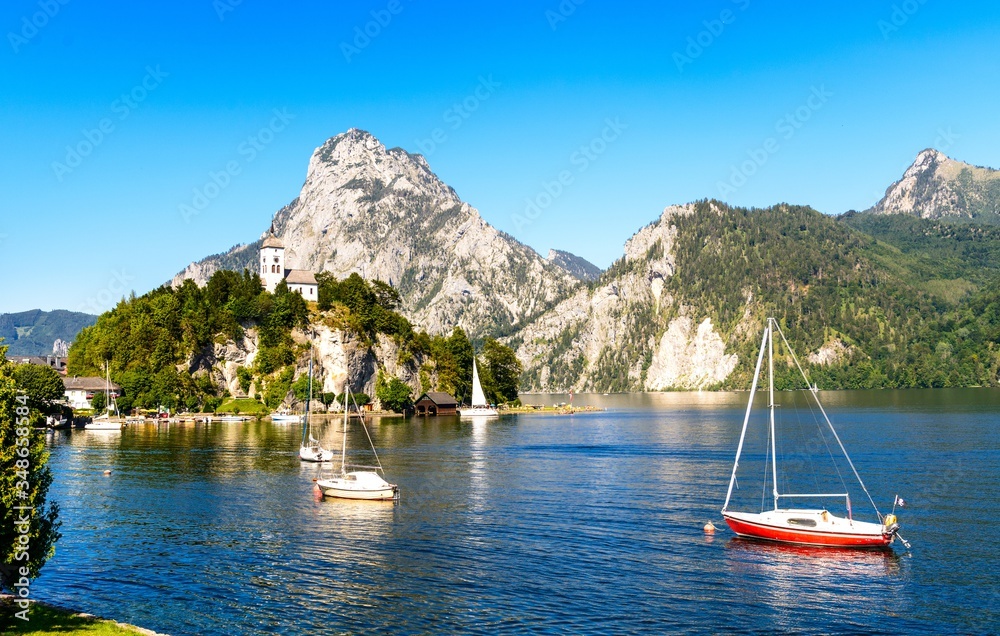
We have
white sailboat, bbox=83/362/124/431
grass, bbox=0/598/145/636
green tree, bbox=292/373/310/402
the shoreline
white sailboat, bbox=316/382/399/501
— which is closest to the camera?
A: grass, bbox=0/598/145/636

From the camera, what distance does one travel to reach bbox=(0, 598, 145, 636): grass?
30938mm

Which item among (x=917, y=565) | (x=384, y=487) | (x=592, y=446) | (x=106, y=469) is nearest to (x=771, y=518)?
(x=917, y=565)

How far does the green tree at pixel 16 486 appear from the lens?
103 ft

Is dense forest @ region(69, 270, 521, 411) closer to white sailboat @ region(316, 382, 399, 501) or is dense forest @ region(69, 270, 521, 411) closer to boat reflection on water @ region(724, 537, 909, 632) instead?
white sailboat @ region(316, 382, 399, 501)

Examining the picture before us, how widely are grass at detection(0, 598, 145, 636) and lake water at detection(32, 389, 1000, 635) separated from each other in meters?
4.20

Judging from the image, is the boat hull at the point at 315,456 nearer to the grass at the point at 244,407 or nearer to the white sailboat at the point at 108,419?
the white sailboat at the point at 108,419

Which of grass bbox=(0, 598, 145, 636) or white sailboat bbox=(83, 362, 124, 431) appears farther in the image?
white sailboat bbox=(83, 362, 124, 431)

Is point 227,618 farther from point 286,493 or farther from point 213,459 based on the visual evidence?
point 213,459

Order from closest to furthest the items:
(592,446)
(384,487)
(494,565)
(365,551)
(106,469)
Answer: (494,565) < (365,551) < (384,487) < (106,469) < (592,446)

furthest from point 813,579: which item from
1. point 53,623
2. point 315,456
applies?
point 315,456

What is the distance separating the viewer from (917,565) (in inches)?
1897

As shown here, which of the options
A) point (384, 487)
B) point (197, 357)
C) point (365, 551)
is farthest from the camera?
point (197, 357)

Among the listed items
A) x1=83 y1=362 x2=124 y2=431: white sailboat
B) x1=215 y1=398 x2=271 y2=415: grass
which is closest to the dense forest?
x1=215 y1=398 x2=271 y2=415: grass

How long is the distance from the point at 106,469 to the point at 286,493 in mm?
30631
